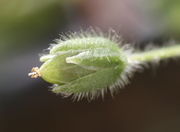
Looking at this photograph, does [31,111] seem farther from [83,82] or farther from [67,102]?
[83,82]

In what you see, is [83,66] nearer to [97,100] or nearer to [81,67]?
[81,67]

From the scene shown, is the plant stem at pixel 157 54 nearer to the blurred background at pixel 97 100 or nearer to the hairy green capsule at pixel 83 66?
the hairy green capsule at pixel 83 66

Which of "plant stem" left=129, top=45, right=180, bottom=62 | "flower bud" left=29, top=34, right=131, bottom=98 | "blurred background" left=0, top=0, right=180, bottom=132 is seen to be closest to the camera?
"flower bud" left=29, top=34, right=131, bottom=98

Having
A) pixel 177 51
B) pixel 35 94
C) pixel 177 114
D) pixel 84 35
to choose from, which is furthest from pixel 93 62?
pixel 177 114

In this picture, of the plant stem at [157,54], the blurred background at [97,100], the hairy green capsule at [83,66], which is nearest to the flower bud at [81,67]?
the hairy green capsule at [83,66]

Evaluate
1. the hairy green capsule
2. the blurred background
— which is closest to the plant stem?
the hairy green capsule

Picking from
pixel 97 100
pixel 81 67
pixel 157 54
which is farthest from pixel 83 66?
pixel 97 100

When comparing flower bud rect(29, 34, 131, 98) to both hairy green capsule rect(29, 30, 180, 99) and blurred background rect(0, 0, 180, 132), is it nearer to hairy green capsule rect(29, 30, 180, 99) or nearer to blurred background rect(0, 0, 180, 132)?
hairy green capsule rect(29, 30, 180, 99)

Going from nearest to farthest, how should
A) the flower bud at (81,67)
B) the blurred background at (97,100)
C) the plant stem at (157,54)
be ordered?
the flower bud at (81,67) < the plant stem at (157,54) < the blurred background at (97,100)
